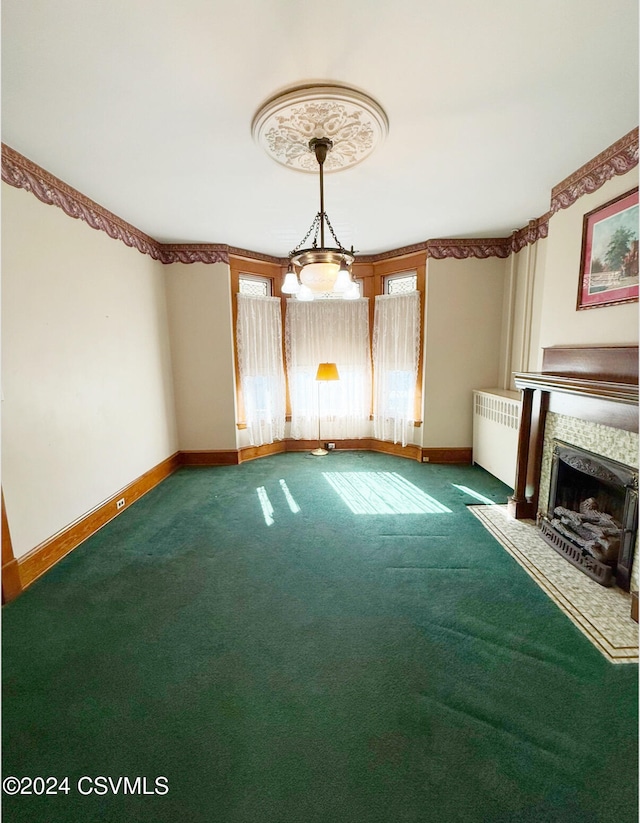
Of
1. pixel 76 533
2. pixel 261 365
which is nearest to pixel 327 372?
pixel 261 365

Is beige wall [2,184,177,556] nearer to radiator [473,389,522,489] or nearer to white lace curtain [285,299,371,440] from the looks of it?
white lace curtain [285,299,371,440]

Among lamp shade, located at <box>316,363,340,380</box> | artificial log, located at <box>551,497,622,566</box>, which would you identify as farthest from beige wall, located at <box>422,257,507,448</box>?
artificial log, located at <box>551,497,622,566</box>

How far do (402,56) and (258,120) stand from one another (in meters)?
0.79

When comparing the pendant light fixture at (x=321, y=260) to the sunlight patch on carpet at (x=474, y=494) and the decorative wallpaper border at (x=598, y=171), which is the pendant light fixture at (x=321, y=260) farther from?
the sunlight patch on carpet at (x=474, y=494)

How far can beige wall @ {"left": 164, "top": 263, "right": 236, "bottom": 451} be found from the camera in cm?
444

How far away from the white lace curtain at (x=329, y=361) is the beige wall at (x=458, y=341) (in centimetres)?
97

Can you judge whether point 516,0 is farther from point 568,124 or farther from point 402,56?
point 568,124

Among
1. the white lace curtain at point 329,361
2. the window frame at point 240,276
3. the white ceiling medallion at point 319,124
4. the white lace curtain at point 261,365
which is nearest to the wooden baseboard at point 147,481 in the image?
the white lace curtain at point 329,361

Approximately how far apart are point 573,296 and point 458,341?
179 centimetres

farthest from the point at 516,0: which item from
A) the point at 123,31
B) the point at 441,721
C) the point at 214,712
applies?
the point at 214,712

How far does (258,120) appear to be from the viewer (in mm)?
1906

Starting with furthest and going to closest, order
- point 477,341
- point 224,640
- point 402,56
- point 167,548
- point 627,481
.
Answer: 1. point 477,341
2. point 167,548
3. point 627,481
4. point 224,640
5. point 402,56

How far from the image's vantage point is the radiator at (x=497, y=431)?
363 cm

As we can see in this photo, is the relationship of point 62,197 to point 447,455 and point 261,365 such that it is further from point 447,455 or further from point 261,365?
point 447,455
